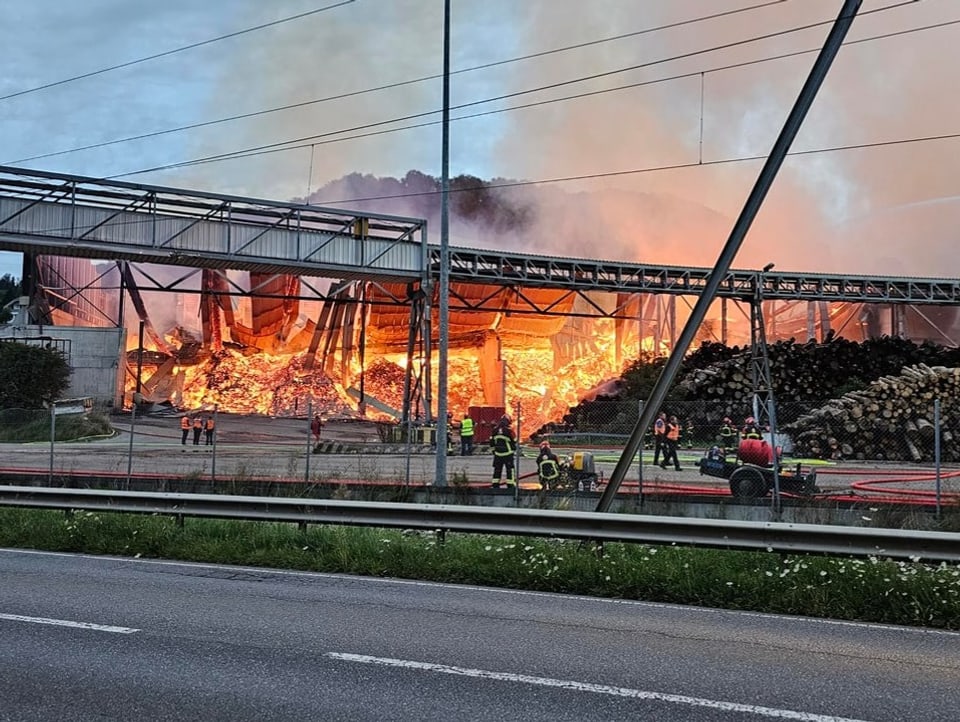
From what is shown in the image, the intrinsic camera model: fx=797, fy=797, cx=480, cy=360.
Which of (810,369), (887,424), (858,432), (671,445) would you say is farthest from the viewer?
(810,369)

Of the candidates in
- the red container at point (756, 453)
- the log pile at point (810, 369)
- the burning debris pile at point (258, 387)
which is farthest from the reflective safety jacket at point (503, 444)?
the burning debris pile at point (258, 387)

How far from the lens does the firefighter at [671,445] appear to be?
16.7m

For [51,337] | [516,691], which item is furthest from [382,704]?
[51,337]

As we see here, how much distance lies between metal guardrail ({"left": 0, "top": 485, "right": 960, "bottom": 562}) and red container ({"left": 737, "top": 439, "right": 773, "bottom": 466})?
7.12 m

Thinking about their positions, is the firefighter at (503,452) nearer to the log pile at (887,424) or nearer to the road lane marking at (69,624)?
the log pile at (887,424)

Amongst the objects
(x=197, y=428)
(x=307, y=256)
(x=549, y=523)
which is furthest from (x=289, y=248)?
(x=549, y=523)

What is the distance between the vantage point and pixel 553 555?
904cm

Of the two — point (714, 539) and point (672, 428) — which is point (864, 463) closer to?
point (672, 428)

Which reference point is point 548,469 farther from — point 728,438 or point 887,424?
point 887,424

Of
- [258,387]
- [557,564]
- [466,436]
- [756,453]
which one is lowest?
[557,564]

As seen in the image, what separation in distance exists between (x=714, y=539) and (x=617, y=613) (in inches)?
67.1

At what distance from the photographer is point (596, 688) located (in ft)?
16.1

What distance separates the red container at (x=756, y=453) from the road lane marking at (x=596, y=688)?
11.0 meters

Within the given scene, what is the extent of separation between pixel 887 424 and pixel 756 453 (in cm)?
1170
